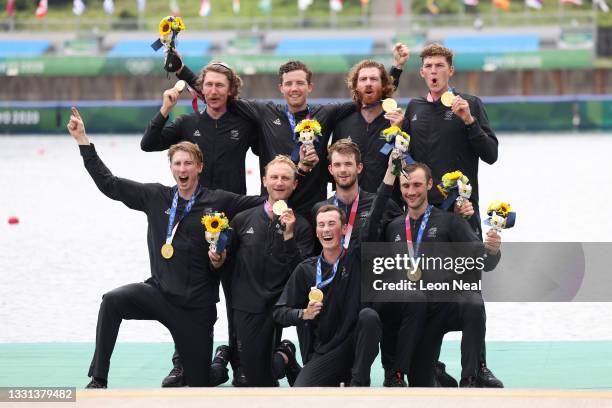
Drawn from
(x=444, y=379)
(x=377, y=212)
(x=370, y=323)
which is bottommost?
(x=444, y=379)

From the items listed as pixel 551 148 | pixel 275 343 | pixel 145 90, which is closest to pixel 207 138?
pixel 275 343

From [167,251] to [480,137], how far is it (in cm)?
223

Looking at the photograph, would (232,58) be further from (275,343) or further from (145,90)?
(275,343)

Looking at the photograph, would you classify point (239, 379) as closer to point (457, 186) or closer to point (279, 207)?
point (279, 207)

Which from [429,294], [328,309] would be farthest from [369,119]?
[328,309]

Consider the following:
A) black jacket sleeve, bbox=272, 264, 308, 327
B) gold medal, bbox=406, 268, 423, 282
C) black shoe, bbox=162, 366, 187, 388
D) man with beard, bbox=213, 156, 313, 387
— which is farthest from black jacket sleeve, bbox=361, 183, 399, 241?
black shoe, bbox=162, 366, 187, 388

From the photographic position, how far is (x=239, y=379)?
27.5ft

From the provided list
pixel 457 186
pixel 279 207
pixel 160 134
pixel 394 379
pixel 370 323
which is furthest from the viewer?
pixel 160 134

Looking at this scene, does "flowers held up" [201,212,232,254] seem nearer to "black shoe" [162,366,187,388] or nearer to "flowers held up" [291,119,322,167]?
"flowers held up" [291,119,322,167]

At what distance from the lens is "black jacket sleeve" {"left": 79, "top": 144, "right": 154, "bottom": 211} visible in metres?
8.30

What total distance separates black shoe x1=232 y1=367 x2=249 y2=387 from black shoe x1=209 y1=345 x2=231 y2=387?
8cm

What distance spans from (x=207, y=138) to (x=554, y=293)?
2.82 metres

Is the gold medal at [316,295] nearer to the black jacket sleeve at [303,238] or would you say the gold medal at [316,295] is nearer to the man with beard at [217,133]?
the black jacket sleeve at [303,238]

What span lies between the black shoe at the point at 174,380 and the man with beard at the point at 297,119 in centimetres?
140
